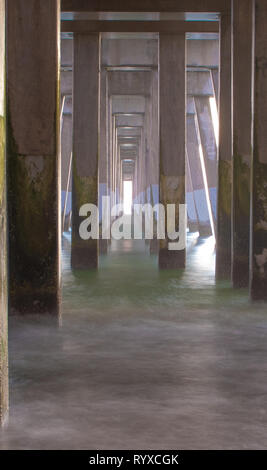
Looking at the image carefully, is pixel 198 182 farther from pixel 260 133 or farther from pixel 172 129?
pixel 260 133

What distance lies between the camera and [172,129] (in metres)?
13.4

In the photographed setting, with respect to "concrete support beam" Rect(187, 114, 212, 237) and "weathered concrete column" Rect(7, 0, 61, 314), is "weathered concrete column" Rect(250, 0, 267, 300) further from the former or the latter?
"concrete support beam" Rect(187, 114, 212, 237)

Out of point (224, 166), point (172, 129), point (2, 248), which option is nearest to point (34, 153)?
point (2, 248)

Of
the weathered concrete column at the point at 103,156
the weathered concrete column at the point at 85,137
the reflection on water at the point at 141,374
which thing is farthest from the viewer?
the weathered concrete column at the point at 103,156

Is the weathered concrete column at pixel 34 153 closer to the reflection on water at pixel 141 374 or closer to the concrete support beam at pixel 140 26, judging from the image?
the reflection on water at pixel 141 374

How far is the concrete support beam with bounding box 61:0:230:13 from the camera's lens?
1221 centimetres

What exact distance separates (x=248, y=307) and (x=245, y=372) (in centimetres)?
336

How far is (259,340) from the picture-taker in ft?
21.3

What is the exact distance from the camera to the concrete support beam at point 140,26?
526 inches

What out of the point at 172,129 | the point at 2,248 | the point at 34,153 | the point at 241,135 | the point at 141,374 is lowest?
the point at 141,374

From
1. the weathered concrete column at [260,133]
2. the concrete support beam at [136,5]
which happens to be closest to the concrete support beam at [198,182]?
the concrete support beam at [136,5]

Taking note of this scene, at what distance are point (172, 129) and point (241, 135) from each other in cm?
307

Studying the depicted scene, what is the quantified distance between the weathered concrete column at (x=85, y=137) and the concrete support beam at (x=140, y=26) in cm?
23

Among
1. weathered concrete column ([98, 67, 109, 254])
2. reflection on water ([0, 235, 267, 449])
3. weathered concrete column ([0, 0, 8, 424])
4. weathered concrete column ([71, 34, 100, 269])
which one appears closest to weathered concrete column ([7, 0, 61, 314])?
reflection on water ([0, 235, 267, 449])
